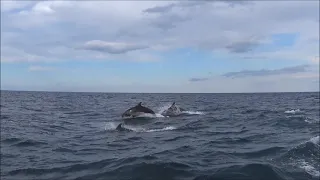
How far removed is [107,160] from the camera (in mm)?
16578

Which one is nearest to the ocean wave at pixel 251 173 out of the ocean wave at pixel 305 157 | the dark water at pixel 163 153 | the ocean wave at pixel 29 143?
the dark water at pixel 163 153

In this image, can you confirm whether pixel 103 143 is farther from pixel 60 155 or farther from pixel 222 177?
pixel 222 177

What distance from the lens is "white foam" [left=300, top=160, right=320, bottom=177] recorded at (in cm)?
1407

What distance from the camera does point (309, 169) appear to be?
48.3ft

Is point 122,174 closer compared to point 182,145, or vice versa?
point 122,174

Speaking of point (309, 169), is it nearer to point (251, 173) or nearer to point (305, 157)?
point (305, 157)

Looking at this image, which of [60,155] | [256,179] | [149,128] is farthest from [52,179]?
[149,128]

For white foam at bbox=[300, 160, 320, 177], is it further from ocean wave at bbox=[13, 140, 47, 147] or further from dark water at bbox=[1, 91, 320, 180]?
ocean wave at bbox=[13, 140, 47, 147]

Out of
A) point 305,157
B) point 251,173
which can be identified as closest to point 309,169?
point 305,157

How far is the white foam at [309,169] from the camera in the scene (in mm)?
14070

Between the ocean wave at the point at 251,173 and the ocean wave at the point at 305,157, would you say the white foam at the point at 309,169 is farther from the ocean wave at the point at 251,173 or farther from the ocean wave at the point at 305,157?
the ocean wave at the point at 251,173

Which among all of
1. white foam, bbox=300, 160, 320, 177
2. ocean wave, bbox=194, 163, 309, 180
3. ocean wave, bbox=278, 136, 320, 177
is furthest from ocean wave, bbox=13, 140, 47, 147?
white foam, bbox=300, 160, 320, 177

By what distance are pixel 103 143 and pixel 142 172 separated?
27.1 feet

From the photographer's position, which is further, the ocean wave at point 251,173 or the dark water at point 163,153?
the dark water at point 163,153
